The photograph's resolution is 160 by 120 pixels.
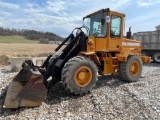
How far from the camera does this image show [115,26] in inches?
265

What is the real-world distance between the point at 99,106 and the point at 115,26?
130 inches

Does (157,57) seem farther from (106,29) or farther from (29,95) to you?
(29,95)

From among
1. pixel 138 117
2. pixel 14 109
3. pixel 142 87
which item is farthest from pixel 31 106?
pixel 142 87

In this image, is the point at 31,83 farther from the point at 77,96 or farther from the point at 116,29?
the point at 116,29

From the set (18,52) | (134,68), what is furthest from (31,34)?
(134,68)

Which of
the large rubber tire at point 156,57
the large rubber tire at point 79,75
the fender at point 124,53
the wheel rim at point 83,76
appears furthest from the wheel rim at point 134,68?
the large rubber tire at point 156,57

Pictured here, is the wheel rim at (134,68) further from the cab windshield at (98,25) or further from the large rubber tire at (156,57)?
the large rubber tire at (156,57)

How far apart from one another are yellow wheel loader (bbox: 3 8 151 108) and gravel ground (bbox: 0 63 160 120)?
245 millimetres

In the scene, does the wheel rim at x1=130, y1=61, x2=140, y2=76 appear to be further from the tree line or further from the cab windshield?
the tree line

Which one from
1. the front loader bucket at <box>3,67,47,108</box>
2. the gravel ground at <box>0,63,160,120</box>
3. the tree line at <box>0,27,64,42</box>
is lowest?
the gravel ground at <box>0,63,160,120</box>

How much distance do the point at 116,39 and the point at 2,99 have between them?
441cm

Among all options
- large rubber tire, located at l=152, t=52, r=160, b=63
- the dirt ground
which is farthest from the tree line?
large rubber tire, located at l=152, t=52, r=160, b=63

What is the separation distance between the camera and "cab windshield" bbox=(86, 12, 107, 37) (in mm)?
6406

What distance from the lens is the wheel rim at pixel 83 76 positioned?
5363 mm
